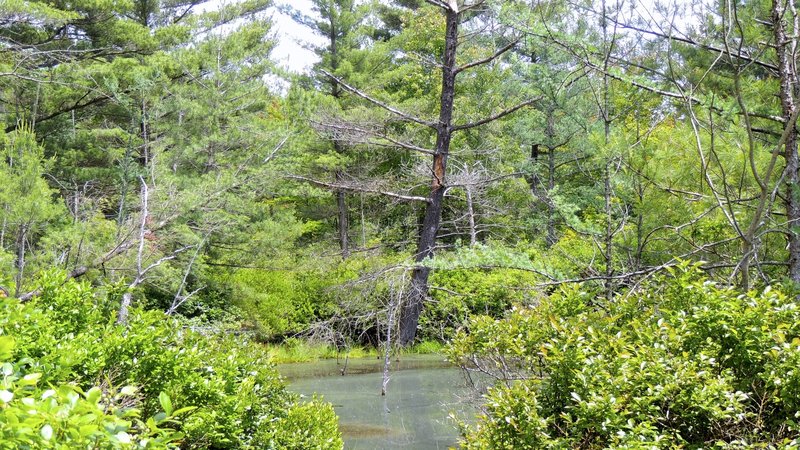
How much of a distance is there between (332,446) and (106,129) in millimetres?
11658

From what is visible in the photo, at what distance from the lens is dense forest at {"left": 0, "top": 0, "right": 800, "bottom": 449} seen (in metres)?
3.48

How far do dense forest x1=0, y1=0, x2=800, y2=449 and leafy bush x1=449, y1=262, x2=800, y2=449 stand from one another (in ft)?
0.05

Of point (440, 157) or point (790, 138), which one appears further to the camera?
point (440, 157)

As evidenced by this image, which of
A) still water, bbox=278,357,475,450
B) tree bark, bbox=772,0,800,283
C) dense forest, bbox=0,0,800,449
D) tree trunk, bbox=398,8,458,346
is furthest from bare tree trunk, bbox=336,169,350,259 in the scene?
tree bark, bbox=772,0,800,283

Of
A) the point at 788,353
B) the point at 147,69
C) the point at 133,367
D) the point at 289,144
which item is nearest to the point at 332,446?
the point at 133,367

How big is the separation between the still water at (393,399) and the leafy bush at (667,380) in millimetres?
2244

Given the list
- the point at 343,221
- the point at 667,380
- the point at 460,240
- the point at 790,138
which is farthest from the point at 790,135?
the point at 343,221

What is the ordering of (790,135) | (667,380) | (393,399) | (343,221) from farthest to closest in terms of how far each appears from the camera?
1. (343,221)
2. (393,399)
3. (790,135)
4. (667,380)

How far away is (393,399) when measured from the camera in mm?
10258

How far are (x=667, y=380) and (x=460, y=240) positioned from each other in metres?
5.75

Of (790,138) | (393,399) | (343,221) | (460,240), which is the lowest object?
(393,399)

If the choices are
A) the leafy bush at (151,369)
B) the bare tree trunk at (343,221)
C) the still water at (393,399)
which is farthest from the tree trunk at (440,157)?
the bare tree trunk at (343,221)

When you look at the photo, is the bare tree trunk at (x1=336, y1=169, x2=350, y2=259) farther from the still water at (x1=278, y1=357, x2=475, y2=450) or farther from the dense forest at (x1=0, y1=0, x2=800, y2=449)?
the still water at (x1=278, y1=357, x2=475, y2=450)

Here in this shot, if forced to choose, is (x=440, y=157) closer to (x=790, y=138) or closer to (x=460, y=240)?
(x=460, y=240)
